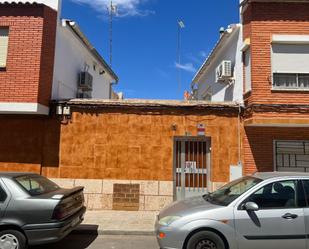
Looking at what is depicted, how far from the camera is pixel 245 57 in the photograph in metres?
11.4

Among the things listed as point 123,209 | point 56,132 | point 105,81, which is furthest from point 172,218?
point 105,81

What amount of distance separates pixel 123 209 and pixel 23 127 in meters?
4.01

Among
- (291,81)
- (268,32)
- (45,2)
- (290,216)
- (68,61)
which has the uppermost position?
(45,2)

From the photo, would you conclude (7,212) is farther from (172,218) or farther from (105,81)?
(105,81)

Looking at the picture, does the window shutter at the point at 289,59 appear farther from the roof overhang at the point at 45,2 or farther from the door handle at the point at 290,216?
the roof overhang at the point at 45,2

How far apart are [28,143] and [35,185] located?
4120 mm

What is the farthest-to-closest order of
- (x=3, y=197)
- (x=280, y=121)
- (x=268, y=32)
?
(x=268, y=32)
(x=280, y=121)
(x=3, y=197)

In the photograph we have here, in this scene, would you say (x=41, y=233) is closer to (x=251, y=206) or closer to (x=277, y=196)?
(x=251, y=206)

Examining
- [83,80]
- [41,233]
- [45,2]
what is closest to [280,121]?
[41,233]

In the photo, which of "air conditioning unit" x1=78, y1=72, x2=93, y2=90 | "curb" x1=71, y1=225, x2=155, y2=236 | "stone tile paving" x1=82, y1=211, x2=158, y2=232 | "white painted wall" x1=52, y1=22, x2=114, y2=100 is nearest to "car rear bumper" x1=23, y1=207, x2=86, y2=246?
"curb" x1=71, y1=225, x2=155, y2=236

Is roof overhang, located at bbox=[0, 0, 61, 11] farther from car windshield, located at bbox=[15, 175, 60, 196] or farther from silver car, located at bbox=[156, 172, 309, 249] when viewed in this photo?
silver car, located at bbox=[156, 172, 309, 249]

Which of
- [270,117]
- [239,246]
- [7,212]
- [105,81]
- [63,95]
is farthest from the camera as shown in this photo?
[105,81]

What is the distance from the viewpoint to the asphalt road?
750cm

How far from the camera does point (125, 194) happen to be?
1109 cm
